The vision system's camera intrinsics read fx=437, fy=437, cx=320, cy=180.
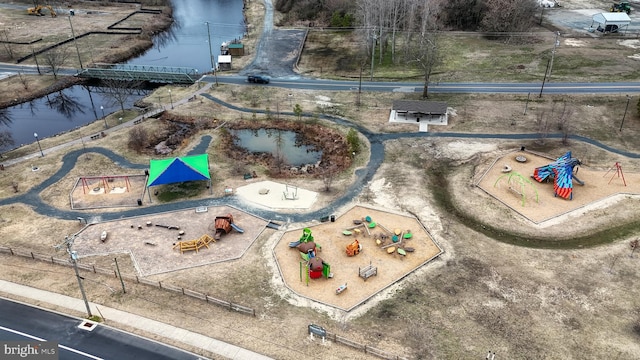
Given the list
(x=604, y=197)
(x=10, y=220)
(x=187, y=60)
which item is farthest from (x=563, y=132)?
(x=187, y=60)

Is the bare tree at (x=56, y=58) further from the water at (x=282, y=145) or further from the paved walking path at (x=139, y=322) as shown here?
the paved walking path at (x=139, y=322)

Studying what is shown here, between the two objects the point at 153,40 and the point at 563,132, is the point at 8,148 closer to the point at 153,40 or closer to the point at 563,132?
the point at 153,40

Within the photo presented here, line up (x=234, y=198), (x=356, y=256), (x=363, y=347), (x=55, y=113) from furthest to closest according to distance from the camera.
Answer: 1. (x=55, y=113)
2. (x=234, y=198)
3. (x=356, y=256)
4. (x=363, y=347)

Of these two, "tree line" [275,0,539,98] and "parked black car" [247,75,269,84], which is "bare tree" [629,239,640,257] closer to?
"tree line" [275,0,539,98]

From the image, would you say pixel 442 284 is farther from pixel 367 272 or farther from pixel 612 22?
pixel 612 22

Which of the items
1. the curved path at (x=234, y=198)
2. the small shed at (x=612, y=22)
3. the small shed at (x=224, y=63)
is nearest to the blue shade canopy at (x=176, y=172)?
the curved path at (x=234, y=198)

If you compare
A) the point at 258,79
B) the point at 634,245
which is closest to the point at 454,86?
the point at 258,79
